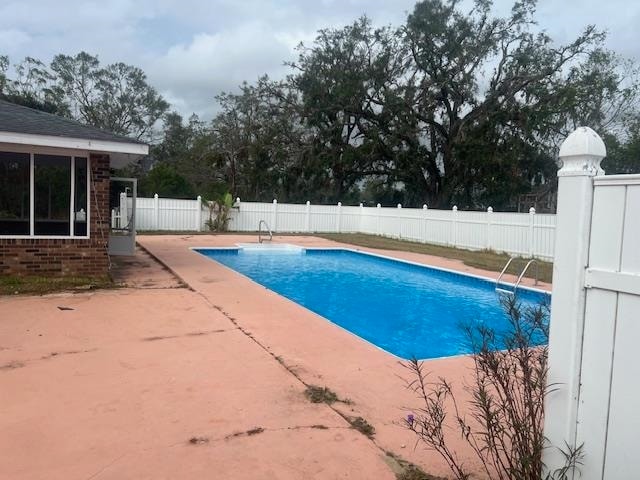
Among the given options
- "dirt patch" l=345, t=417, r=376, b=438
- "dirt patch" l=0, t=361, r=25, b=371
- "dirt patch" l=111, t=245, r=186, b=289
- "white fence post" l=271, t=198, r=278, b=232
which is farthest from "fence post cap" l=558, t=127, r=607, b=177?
"white fence post" l=271, t=198, r=278, b=232

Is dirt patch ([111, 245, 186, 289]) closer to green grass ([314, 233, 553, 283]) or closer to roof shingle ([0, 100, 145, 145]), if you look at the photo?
roof shingle ([0, 100, 145, 145])

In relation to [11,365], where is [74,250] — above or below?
above

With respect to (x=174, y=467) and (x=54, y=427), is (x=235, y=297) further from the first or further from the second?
(x=174, y=467)

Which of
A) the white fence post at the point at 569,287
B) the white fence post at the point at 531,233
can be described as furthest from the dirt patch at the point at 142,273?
the white fence post at the point at 531,233

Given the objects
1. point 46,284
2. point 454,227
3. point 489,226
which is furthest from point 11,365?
point 454,227

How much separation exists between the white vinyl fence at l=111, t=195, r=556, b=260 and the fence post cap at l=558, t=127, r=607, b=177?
44.2 ft

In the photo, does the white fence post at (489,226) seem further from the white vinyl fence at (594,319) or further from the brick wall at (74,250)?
the white vinyl fence at (594,319)

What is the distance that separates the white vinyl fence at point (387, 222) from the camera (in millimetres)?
15884

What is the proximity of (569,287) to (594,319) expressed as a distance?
18 centimetres

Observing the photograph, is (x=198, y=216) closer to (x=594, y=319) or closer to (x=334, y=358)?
(x=334, y=358)

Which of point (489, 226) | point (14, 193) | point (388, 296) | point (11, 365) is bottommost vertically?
point (388, 296)

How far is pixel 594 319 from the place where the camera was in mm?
2273

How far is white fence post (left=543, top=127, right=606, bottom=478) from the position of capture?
7.63 feet

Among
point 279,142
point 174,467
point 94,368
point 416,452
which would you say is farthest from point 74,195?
point 279,142
